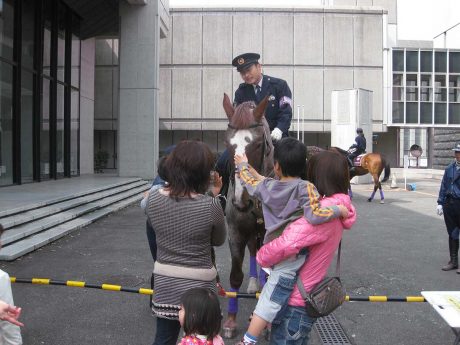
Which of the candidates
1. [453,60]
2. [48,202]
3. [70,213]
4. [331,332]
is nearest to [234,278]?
[331,332]

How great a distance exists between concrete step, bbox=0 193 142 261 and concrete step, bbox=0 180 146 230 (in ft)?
0.98

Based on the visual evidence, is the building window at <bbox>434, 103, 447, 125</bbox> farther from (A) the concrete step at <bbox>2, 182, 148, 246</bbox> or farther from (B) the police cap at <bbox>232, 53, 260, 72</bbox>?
(B) the police cap at <bbox>232, 53, 260, 72</bbox>

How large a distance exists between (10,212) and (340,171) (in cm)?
787

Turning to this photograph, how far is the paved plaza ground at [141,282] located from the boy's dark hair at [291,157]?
2170mm

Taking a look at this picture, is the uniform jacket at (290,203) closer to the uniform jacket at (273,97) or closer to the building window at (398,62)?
the uniform jacket at (273,97)

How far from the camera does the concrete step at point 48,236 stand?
23.9ft

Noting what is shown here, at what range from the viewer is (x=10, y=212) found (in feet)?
29.6

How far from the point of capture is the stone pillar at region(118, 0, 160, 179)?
21203 millimetres

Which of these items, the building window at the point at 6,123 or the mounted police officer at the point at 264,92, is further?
the building window at the point at 6,123

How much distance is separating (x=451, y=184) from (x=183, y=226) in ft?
19.1

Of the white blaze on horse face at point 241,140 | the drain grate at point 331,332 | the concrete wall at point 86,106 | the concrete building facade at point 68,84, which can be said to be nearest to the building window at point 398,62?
the concrete building facade at point 68,84

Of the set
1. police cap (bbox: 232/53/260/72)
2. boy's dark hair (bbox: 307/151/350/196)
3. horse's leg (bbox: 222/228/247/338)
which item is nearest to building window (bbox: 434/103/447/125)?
police cap (bbox: 232/53/260/72)

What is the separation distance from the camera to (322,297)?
111 inches

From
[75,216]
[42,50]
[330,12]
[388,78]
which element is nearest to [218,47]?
[330,12]
